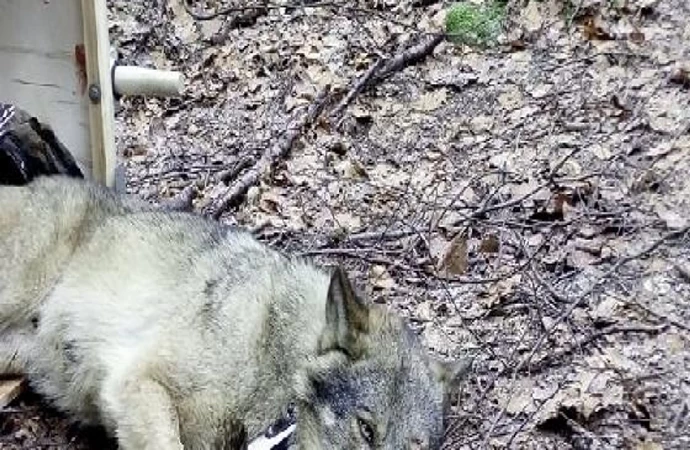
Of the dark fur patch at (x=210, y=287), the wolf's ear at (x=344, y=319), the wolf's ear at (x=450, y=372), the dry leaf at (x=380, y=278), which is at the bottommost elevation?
the dry leaf at (x=380, y=278)

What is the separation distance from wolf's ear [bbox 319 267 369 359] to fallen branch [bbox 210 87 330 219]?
255 cm

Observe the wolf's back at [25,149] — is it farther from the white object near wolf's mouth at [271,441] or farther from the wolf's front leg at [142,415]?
the white object near wolf's mouth at [271,441]

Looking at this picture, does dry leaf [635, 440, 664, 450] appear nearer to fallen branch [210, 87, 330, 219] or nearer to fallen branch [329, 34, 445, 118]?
fallen branch [210, 87, 330, 219]

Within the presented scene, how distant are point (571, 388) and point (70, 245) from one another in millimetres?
2410

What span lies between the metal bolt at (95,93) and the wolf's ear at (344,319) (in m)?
2.16

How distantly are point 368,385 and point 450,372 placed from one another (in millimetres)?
443

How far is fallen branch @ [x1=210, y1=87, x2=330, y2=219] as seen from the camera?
6707 mm

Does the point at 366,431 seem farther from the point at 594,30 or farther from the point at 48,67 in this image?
the point at 594,30

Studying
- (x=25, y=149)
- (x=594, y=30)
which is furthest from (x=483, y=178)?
(x=25, y=149)

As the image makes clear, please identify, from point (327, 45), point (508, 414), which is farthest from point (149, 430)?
point (327, 45)

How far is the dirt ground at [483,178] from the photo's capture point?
15.6 ft

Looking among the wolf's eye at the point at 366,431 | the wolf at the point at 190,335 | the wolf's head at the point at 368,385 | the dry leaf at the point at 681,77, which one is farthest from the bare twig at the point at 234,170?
the wolf's eye at the point at 366,431

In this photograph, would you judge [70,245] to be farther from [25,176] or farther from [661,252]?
[661,252]

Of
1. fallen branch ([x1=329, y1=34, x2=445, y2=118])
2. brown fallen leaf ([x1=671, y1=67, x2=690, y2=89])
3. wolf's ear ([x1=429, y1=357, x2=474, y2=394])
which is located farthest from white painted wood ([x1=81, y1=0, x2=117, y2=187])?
brown fallen leaf ([x1=671, y1=67, x2=690, y2=89])
